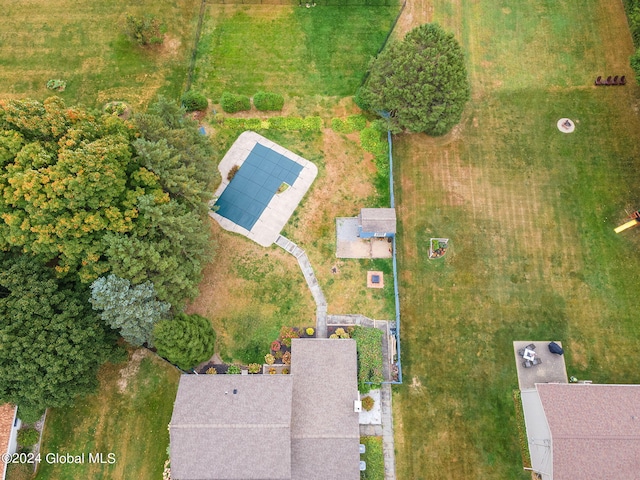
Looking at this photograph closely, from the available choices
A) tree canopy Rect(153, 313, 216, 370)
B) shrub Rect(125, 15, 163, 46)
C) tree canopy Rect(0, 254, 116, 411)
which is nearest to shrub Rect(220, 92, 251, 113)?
shrub Rect(125, 15, 163, 46)

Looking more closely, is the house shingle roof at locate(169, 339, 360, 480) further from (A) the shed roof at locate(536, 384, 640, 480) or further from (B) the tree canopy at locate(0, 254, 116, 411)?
(A) the shed roof at locate(536, 384, 640, 480)

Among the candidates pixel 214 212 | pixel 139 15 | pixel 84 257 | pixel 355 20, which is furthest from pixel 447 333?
pixel 139 15

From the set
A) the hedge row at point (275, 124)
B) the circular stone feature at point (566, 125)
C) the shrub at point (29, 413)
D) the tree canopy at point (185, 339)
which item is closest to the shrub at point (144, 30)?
the hedge row at point (275, 124)

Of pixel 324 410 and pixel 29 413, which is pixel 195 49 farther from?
pixel 324 410

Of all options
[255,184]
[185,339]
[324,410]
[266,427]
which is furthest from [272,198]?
[266,427]

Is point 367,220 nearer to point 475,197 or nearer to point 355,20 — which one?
point 475,197

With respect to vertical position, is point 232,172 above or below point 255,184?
above
